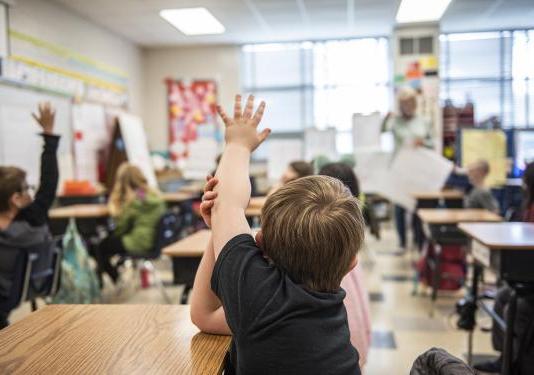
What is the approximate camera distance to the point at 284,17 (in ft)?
21.4

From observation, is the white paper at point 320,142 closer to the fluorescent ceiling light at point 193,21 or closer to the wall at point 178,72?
the fluorescent ceiling light at point 193,21

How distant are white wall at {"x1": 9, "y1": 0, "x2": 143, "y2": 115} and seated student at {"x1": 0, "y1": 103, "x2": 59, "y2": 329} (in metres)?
3.20

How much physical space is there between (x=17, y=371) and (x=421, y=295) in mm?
3592

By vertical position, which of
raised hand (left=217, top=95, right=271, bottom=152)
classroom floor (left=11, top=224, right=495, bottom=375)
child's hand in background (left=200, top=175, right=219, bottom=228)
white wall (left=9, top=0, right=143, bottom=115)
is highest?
white wall (left=9, top=0, right=143, bottom=115)

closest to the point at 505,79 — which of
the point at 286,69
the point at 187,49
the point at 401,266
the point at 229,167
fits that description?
the point at 286,69

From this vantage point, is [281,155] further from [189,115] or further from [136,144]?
[189,115]

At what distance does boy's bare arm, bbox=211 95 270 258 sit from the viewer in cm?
88

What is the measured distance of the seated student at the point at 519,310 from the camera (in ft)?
7.09

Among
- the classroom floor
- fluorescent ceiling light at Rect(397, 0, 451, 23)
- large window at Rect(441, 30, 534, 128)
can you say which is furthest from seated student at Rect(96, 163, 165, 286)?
large window at Rect(441, 30, 534, 128)

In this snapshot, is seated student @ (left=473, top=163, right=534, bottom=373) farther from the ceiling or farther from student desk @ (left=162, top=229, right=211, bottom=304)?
the ceiling

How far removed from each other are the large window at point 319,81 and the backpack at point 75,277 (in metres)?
5.29

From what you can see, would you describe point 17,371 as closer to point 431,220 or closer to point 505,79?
point 431,220

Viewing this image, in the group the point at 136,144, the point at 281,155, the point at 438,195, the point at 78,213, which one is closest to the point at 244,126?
the point at 78,213

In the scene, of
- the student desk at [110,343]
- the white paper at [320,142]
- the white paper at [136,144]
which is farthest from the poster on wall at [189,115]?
the student desk at [110,343]
